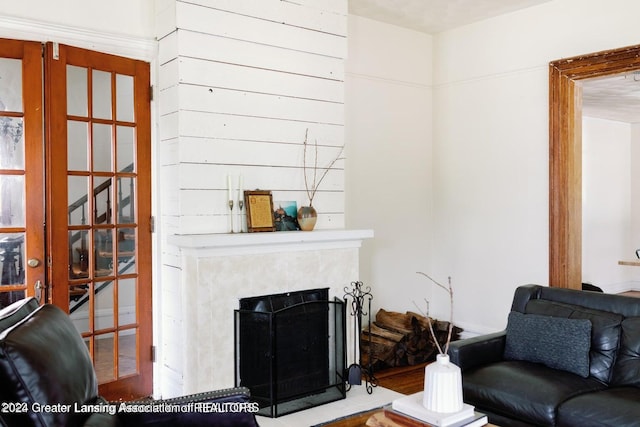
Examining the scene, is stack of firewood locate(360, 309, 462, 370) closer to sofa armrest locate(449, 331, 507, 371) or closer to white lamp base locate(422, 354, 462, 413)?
sofa armrest locate(449, 331, 507, 371)

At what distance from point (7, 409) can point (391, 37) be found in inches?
179

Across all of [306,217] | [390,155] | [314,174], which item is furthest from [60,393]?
[390,155]

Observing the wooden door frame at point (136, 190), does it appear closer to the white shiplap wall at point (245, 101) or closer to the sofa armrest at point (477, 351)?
the white shiplap wall at point (245, 101)

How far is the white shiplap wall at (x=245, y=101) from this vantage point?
359 cm

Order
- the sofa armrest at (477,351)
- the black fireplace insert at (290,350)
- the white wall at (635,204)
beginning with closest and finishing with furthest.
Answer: the sofa armrest at (477,351), the black fireplace insert at (290,350), the white wall at (635,204)

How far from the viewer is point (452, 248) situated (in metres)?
5.48

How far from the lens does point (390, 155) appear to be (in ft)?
17.4

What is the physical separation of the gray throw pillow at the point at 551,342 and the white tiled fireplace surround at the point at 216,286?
1.33 metres

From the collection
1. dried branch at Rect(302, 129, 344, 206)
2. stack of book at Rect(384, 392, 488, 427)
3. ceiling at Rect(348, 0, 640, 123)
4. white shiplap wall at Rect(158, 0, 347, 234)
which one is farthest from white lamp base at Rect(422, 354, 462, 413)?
ceiling at Rect(348, 0, 640, 123)

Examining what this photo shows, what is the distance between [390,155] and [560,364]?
263 cm

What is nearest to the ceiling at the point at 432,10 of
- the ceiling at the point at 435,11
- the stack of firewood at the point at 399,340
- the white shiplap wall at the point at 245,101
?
the ceiling at the point at 435,11

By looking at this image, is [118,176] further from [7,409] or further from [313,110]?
[7,409]

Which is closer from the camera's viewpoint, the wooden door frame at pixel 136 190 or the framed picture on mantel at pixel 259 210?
the wooden door frame at pixel 136 190

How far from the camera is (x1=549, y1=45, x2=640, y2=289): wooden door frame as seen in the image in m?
4.58
